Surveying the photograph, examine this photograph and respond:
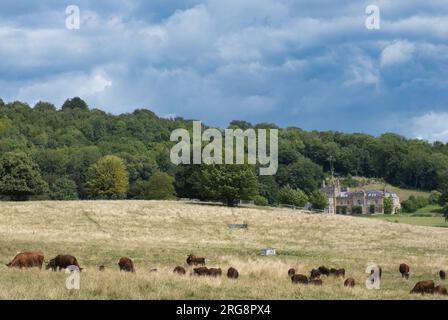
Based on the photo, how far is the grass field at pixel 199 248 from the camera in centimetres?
1908

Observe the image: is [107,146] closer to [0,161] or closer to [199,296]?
[0,161]

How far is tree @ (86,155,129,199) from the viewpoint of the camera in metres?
114

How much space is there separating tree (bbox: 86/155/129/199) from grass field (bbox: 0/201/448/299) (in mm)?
29259

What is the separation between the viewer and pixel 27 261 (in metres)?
26.7

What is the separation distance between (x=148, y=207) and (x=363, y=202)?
424ft

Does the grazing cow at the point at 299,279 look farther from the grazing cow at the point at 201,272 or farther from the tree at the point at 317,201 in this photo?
the tree at the point at 317,201

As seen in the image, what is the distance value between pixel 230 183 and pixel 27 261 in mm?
67922

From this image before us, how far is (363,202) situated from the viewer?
197 m

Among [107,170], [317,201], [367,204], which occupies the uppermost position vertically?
[107,170]

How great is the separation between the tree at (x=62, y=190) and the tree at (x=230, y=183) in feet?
134

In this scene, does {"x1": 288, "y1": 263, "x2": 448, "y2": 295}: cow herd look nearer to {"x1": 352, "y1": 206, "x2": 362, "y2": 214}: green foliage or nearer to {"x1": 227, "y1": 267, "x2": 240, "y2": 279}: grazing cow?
{"x1": 227, "y1": 267, "x2": 240, "y2": 279}: grazing cow

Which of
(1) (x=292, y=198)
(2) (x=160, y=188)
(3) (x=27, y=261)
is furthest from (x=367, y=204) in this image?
(3) (x=27, y=261)

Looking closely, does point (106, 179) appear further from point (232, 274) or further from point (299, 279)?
point (299, 279)
